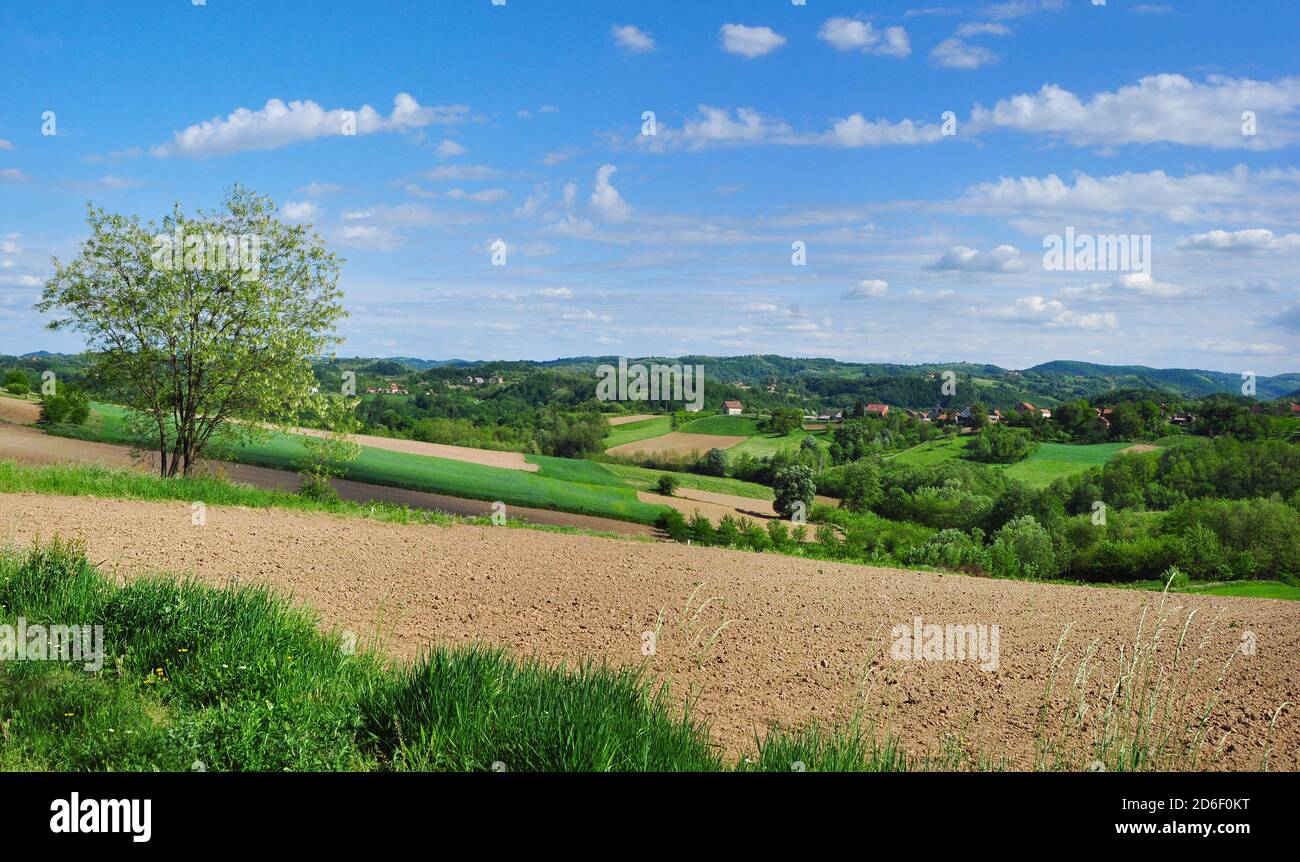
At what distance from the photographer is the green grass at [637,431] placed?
62.4 meters

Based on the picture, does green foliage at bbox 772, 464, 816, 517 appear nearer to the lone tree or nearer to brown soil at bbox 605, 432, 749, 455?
brown soil at bbox 605, 432, 749, 455

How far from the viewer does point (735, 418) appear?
210 feet

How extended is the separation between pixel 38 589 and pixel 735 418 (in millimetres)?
56649

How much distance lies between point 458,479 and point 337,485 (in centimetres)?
660

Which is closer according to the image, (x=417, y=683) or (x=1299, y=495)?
(x=417, y=683)

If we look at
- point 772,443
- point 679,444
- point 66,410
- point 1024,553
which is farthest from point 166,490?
point 772,443

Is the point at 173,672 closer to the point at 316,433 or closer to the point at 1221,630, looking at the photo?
the point at 1221,630

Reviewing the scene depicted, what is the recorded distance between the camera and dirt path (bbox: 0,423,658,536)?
29.3 meters

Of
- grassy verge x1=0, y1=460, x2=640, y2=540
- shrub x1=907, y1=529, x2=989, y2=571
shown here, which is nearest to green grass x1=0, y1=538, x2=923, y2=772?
grassy verge x1=0, y1=460, x2=640, y2=540

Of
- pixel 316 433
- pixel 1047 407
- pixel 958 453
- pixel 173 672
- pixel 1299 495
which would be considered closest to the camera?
pixel 173 672

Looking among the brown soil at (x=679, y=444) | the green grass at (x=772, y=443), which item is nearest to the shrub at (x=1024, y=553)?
the green grass at (x=772, y=443)

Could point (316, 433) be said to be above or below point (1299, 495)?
above
